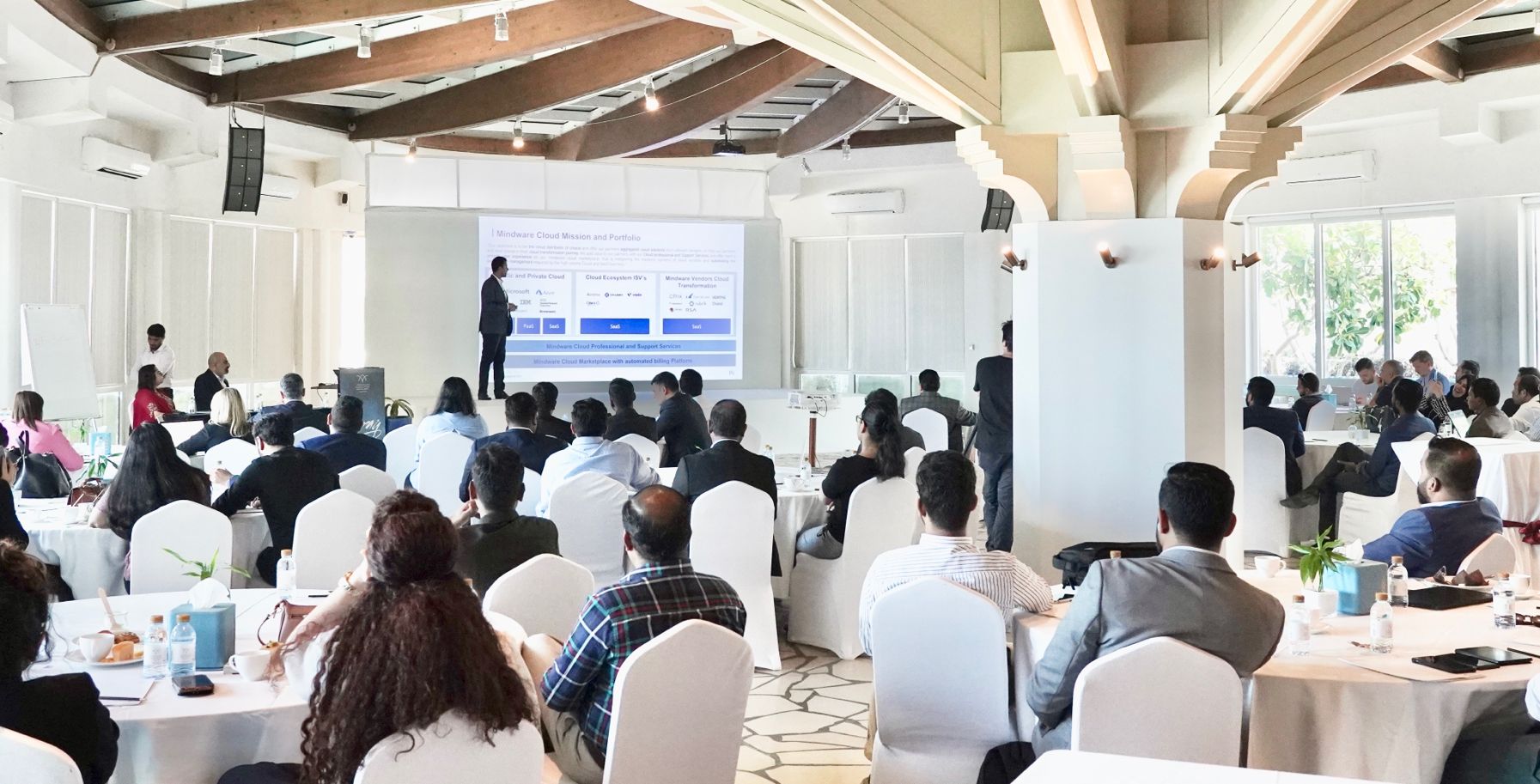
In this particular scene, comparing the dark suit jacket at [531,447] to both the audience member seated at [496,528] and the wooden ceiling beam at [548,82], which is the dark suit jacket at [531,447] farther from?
the wooden ceiling beam at [548,82]

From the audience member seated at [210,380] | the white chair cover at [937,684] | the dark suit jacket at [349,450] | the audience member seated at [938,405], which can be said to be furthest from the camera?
the audience member seated at [210,380]

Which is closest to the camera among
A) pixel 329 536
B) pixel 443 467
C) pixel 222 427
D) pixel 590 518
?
pixel 329 536

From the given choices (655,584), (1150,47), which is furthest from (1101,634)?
(1150,47)

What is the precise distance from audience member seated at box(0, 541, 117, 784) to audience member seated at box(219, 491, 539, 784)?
0.45 meters

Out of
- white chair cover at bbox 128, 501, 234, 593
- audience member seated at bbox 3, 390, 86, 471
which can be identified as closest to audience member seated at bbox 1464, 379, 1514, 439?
white chair cover at bbox 128, 501, 234, 593

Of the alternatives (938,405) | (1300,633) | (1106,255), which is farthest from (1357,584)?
(938,405)

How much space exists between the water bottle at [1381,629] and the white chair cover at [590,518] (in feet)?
11.2

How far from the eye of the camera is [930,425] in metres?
10.2

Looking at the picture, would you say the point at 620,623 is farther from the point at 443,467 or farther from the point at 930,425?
the point at 930,425

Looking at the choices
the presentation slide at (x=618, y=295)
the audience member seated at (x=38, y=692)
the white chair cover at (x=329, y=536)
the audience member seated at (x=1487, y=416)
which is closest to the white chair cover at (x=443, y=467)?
the white chair cover at (x=329, y=536)

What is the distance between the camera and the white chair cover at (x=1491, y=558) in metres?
4.46

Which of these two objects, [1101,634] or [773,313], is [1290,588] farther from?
[773,313]

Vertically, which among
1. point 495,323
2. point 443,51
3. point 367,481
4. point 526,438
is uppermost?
point 443,51

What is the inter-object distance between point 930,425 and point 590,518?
15.2ft
